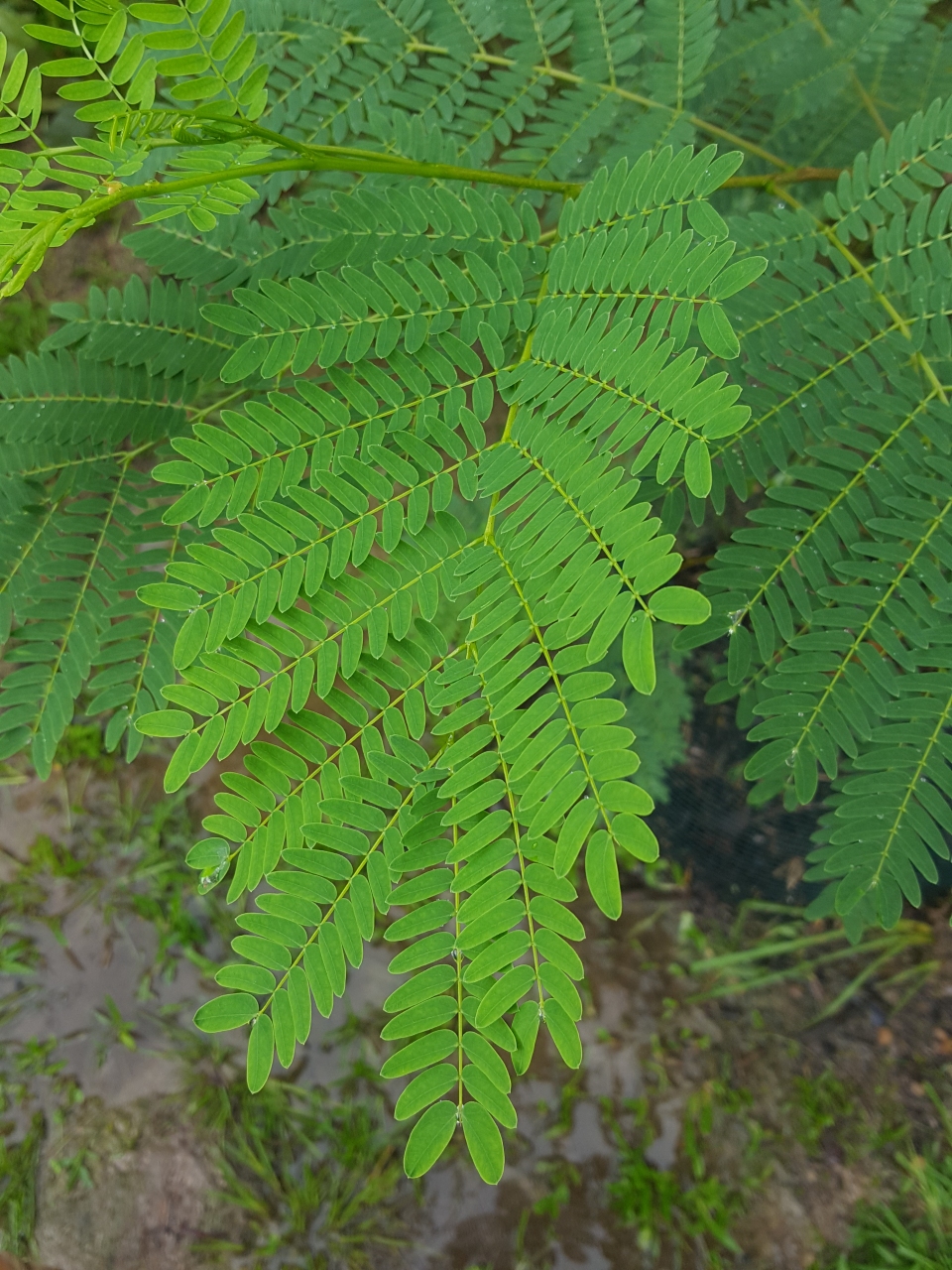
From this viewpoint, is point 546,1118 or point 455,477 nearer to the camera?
point 455,477

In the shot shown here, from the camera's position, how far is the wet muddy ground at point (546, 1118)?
7.14ft

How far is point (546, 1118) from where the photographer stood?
229 cm

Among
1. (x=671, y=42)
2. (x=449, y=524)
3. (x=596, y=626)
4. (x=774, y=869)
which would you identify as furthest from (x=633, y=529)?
Answer: (x=774, y=869)

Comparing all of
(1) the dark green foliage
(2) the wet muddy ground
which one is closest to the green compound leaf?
(1) the dark green foliage

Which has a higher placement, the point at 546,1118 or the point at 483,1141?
the point at 483,1141

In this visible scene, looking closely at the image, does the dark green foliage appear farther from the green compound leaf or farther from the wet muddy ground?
the wet muddy ground

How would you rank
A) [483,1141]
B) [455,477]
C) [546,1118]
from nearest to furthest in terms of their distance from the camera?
1. [483,1141]
2. [455,477]
3. [546,1118]

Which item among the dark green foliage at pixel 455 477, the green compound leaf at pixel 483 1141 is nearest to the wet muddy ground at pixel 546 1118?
the dark green foliage at pixel 455 477

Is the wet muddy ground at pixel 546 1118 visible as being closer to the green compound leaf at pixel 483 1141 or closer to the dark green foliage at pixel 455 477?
the dark green foliage at pixel 455 477

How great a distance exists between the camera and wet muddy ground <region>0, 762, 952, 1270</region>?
7.14ft

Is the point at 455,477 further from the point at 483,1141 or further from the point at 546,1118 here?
the point at 546,1118

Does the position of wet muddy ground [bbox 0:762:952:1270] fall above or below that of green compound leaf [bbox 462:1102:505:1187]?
below

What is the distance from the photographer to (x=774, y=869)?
2.24 meters

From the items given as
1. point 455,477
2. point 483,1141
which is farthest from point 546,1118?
point 455,477
